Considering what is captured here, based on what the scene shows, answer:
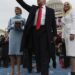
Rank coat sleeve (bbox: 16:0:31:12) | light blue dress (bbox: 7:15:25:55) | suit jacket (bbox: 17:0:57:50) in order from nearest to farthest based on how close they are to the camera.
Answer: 1. suit jacket (bbox: 17:0:57:50)
2. coat sleeve (bbox: 16:0:31:12)
3. light blue dress (bbox: 7:15:25:55)

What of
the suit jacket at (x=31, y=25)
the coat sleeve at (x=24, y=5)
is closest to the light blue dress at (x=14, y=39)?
the coat sleeve at (x=24, y=5)

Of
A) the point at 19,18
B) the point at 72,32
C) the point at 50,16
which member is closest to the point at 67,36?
the point at 72,32

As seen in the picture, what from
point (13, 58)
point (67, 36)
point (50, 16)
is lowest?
point (13, 58)

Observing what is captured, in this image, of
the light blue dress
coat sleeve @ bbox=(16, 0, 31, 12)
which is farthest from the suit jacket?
the light blue dress

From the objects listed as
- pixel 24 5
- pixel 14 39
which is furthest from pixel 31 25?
pixel 14 39

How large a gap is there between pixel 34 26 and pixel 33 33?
0.12 m

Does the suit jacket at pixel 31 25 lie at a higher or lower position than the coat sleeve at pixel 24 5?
lower

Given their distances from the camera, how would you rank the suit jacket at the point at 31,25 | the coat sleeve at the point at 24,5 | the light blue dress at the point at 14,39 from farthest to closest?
the light blue dress at the point at 14,39 → the coat sleeve at the point at 24,5 → the suit jacket at the point at 31,25

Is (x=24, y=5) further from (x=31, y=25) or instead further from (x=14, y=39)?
(x=14, y=39)

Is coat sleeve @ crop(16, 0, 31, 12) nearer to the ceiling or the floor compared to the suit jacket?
nearer to the ceiling

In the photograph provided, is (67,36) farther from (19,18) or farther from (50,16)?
(19,18)

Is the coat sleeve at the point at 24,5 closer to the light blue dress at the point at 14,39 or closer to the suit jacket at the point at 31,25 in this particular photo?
the suit jacket at the point at 31,25

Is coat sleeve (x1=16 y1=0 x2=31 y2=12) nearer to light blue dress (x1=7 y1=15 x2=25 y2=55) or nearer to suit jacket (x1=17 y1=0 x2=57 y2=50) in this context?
suit jacket (x1=17 y1=0 x2=57 y2=50)

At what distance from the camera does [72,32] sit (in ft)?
16.2
